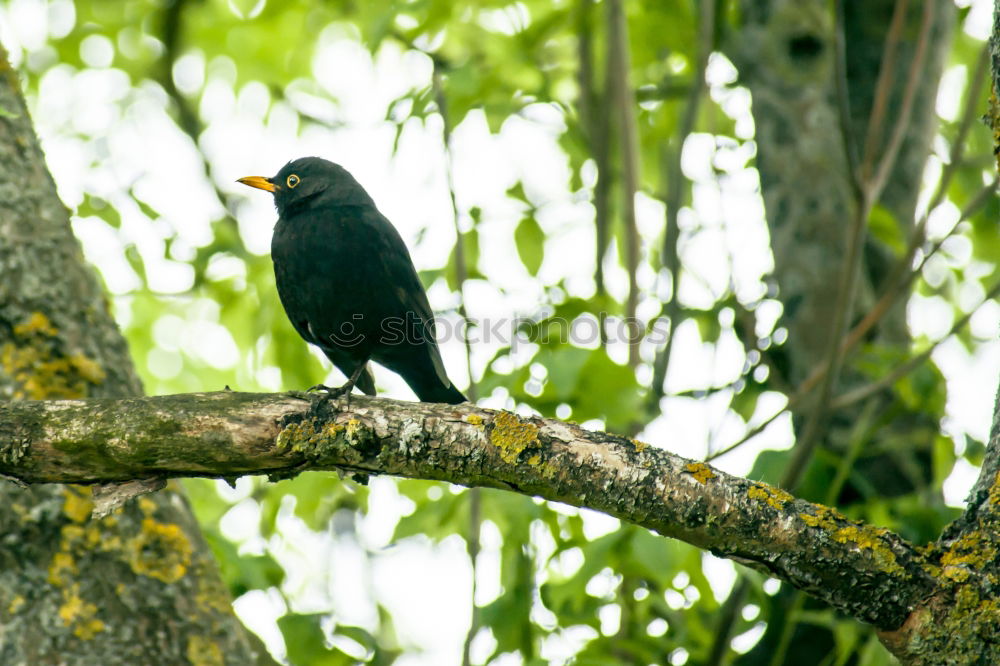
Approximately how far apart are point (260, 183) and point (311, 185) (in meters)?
0.36

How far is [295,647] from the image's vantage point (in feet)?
13.2

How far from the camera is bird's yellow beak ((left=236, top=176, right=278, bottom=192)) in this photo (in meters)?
4.91

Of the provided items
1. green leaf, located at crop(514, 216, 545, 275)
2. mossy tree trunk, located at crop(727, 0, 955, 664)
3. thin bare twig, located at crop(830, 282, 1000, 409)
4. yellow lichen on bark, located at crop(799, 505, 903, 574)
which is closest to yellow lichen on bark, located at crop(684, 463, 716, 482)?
yellow lichen on bark, located at crop(799, 505, 903, 574)

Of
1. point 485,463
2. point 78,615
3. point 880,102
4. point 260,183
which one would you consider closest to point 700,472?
point 485,463

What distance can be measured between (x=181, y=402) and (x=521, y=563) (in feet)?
6.05

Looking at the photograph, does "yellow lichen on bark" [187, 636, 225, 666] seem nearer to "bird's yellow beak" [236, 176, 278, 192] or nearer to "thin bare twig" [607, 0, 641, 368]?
"thin bare twig" [607, 0, 641, 368]

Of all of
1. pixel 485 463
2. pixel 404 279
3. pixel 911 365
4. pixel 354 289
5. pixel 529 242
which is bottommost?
pixel 485 463

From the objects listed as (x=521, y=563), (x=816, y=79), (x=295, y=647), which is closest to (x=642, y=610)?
(x=521, y=563)

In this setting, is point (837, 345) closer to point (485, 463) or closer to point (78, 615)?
point (485, 463)

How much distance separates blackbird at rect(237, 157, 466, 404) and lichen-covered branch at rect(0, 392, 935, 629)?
1514mm

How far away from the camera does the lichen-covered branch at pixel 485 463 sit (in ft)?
7.85

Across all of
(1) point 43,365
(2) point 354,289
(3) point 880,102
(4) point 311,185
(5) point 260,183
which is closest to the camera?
(1) point 43,365

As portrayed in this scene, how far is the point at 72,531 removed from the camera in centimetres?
323

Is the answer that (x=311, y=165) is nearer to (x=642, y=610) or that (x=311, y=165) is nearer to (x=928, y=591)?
(x=642, y=610)
